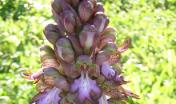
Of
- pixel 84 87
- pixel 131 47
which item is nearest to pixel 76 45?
pixel 84 87

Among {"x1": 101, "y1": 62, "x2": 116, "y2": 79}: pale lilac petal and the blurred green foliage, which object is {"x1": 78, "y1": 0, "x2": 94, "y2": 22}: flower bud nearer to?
{"x1": 101, "y1": 62, "x2": 116, "y2": 79}: pale lilac petal

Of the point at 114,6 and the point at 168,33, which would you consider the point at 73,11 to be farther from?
the point at 114,6

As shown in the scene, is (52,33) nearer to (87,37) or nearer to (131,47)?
(87,37)

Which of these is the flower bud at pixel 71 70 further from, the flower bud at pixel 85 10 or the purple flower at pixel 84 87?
the flower bud at pixel 85 10

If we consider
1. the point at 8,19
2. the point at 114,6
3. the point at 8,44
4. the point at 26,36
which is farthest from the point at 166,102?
the point at 114,6

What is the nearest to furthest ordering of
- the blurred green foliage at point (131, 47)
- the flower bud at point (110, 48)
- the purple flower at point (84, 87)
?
the purple flower at point (84, 87), the flower bud at point (110, 48), the blurred green foliage at point (131, 47)

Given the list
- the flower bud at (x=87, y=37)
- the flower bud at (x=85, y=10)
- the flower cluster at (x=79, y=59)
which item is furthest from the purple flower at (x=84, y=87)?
the flower bud at (x=85, y=10)

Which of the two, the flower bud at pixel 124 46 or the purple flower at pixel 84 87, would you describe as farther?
the flower bud at pixel 124 46
